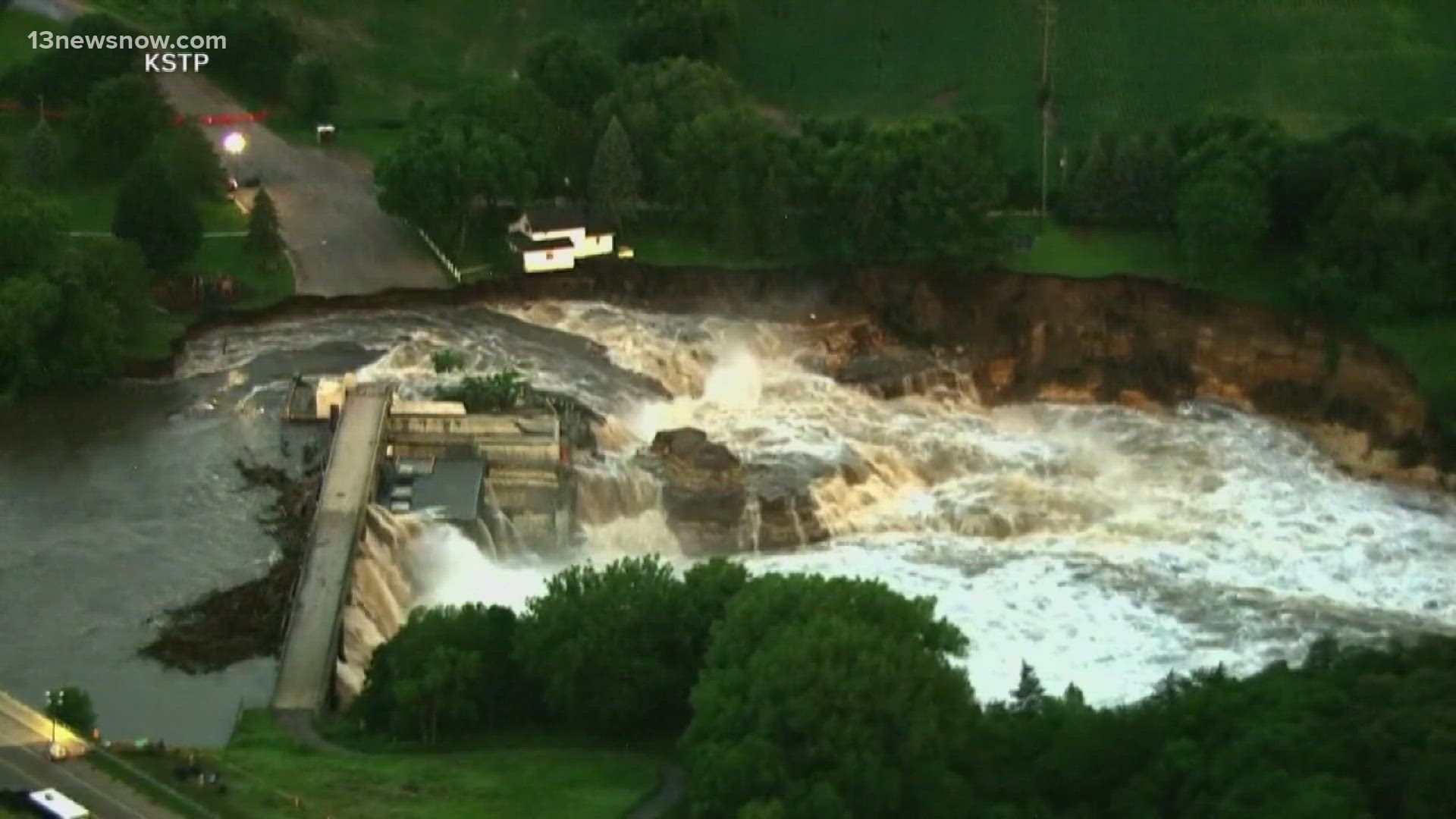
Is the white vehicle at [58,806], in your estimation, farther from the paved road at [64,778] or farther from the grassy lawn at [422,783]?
the grassy lawn at [422,783]

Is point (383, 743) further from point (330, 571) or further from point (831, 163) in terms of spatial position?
point (831, 163)

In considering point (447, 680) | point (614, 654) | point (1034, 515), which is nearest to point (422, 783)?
point (447, 680)

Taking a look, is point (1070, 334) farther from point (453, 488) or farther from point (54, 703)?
point (54, 703)

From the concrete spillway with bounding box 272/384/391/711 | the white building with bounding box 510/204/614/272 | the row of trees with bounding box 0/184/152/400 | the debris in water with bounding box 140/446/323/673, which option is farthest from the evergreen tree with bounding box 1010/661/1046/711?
the row of trees with bounding box 0/184/152/400

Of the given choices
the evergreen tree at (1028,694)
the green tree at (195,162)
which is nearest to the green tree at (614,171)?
the green tree at (195,162)

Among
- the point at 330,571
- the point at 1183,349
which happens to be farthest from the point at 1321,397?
the point at 330,571
